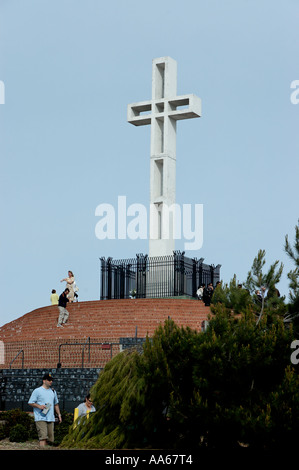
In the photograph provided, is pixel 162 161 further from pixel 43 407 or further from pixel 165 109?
pixel 43 407

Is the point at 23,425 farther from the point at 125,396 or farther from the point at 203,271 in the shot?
the point at 203,271

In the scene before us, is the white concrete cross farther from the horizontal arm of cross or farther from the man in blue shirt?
the man in blue shirt

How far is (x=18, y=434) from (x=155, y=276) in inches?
588

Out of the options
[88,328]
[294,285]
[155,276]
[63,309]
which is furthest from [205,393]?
[155,276]

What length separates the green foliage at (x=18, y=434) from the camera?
51.8 ft

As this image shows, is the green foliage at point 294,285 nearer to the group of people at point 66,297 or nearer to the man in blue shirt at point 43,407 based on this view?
the man in blue shirt at point 43,407

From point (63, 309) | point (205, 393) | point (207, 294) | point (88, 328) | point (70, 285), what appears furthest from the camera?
point (70, 285)

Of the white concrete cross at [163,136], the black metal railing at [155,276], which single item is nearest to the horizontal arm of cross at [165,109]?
the white concrete cross at [163,136]

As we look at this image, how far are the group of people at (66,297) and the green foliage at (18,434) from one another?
1130 cm

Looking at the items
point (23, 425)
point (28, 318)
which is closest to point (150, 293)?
point (28, 318)

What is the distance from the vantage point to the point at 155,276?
1196 inches

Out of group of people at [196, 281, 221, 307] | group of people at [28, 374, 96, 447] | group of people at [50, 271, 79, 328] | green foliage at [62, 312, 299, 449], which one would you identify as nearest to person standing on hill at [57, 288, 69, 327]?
group of people at [50, 271, 79, 328]
